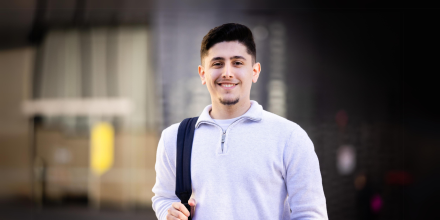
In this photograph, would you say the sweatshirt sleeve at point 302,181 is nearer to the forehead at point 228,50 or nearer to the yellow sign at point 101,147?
the forehead at point 228,50

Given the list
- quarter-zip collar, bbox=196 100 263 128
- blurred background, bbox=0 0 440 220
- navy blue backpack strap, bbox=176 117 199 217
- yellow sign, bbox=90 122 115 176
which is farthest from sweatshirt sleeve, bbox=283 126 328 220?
yellow sign, bbox=90 122 115 176

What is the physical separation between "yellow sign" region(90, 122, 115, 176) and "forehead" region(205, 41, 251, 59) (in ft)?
13.5

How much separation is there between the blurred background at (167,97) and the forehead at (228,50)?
3485 millimetres

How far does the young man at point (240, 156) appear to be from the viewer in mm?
1572

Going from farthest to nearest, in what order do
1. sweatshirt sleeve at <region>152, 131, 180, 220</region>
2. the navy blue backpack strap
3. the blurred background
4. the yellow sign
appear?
the yellow sign < the blurred background < sweatshirt sleeve at <region>152, 131, 180, 220</region> < the navy blue backpack strap

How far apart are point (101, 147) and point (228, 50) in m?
4.24

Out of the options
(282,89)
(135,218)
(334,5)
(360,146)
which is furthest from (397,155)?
(135,218)

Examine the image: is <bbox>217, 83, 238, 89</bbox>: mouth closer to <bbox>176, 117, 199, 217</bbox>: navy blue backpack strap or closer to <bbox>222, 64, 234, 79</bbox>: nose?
<bbox>222, 64, 234, 79</bbox>: nose

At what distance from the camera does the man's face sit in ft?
5.58

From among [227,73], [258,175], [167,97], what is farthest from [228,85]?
[167,97]

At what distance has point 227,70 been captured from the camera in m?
1.68

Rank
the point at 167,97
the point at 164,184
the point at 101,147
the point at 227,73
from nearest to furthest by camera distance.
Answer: the point at 227,73, the point at 164,184, the point at 167,97, the point at 101,147

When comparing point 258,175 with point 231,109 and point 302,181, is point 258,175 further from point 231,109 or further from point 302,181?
point 231,109

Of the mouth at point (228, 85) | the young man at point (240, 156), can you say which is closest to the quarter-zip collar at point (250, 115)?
the young man at point (240, 156)
